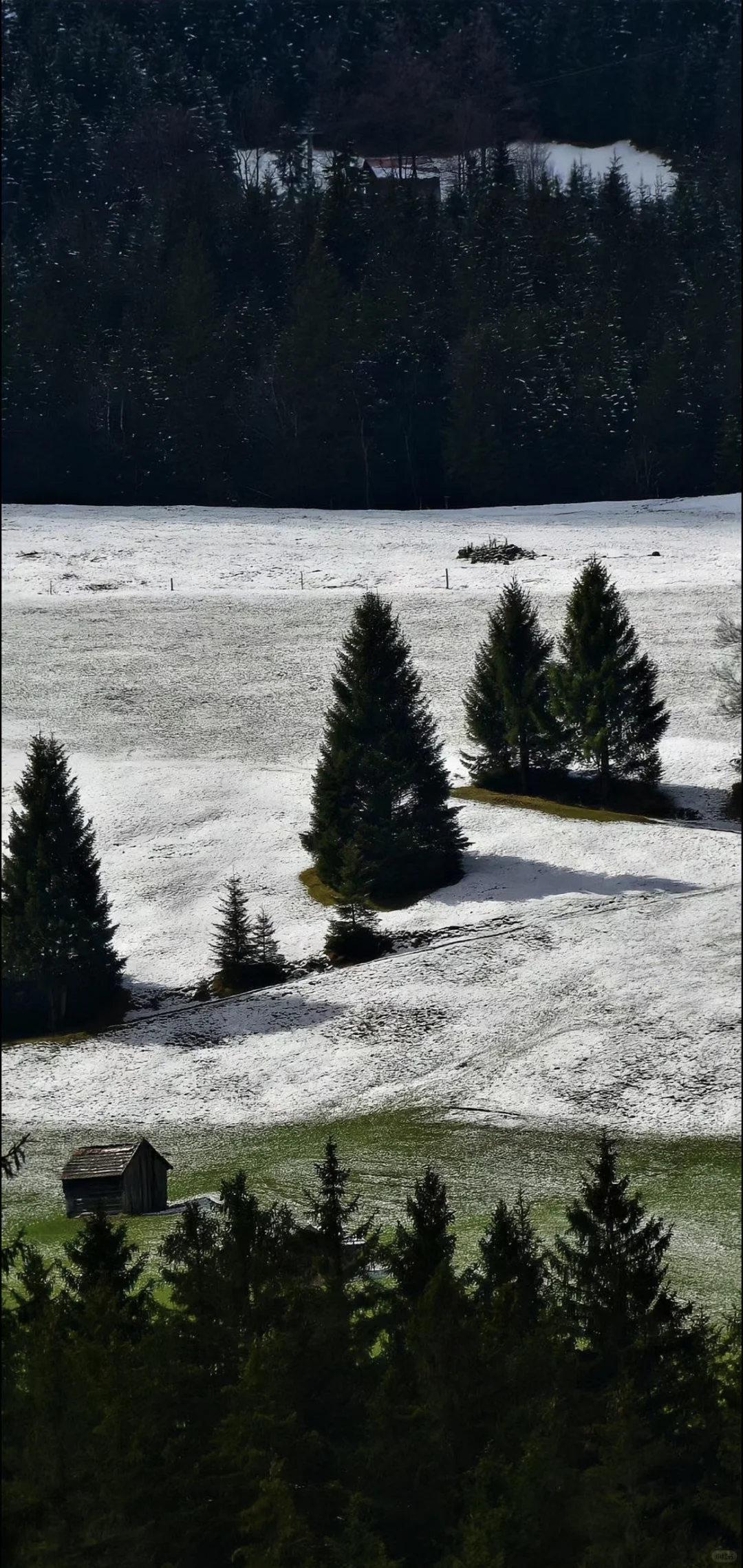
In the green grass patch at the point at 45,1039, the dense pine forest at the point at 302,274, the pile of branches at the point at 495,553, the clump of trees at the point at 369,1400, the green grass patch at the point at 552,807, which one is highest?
the dense pine forest at the point at 302,274

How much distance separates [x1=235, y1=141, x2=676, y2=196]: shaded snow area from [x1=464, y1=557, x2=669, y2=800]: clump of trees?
0.70 meters

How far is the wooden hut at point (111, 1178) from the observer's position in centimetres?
223

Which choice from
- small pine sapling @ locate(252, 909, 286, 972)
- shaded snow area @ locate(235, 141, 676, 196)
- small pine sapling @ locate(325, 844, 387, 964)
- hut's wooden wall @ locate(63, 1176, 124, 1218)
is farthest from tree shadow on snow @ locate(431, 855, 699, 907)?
shaded snow area @ locate(235, 141, 676, 196)

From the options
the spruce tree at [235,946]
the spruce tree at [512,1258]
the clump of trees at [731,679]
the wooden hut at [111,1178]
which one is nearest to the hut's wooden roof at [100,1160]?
the wooden hut at [111,1178]

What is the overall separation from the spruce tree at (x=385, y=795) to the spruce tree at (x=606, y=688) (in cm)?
23

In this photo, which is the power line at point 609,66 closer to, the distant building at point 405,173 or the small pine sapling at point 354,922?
the distant building at point 405,173

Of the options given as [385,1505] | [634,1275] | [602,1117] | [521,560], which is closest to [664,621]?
[521,560]

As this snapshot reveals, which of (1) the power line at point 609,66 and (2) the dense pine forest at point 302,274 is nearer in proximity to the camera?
(1) the power line at point 609,66

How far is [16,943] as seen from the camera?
221cm

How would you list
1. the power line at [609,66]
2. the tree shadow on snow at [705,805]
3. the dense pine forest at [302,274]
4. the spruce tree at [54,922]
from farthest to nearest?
the dense pine forest at [302,274] < the power line at [609,66] < the tree shadow on snow at [705,805] < the spruce tree at [54,922]

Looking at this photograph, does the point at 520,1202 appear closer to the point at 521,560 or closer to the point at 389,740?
the point at 389,740

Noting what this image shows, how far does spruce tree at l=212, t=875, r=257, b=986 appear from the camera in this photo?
2.34 meters

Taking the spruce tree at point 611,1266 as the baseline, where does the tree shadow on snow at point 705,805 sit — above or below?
above

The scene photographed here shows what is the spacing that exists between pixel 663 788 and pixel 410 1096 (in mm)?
613
